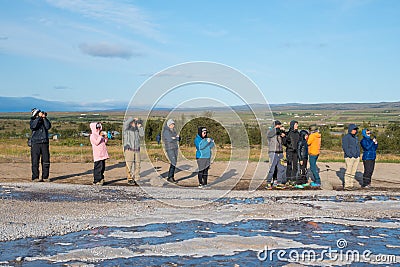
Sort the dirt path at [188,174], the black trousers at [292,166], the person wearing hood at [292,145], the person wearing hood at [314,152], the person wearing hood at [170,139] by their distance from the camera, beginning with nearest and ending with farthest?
1. the person wearing hood at [292,145]
2. the black trousers at [292,166]
3. the person wearing hood at [314,152]
4. the person wearing hood at [170,139]
5. the dirt path at [188,174]

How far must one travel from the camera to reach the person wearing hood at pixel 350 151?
1600 cm

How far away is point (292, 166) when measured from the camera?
53.0ft

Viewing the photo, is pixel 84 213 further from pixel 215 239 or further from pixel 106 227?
pixel 215 239

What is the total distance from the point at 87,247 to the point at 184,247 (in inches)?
58.5

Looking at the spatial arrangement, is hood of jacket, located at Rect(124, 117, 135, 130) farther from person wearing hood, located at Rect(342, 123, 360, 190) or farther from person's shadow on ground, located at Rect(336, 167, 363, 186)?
person's shadow on ground, located at Rect(336, 167, 363, 186)

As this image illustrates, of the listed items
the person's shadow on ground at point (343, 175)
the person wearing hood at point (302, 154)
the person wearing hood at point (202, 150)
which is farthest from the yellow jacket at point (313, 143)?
the person wearing hood at point (202, 150)

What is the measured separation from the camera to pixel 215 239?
8.94m

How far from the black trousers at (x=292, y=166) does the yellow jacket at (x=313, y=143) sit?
70cm

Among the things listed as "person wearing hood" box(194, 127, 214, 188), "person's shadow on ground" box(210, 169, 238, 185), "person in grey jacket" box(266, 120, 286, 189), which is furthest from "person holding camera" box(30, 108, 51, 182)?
"person in grey jacket" box(266, 120, 286, 189)

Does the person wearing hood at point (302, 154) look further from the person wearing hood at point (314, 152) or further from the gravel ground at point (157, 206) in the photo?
the gravel ground at point (157, 206)

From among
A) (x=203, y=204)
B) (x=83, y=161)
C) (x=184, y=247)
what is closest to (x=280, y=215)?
(x=203, y=204)
